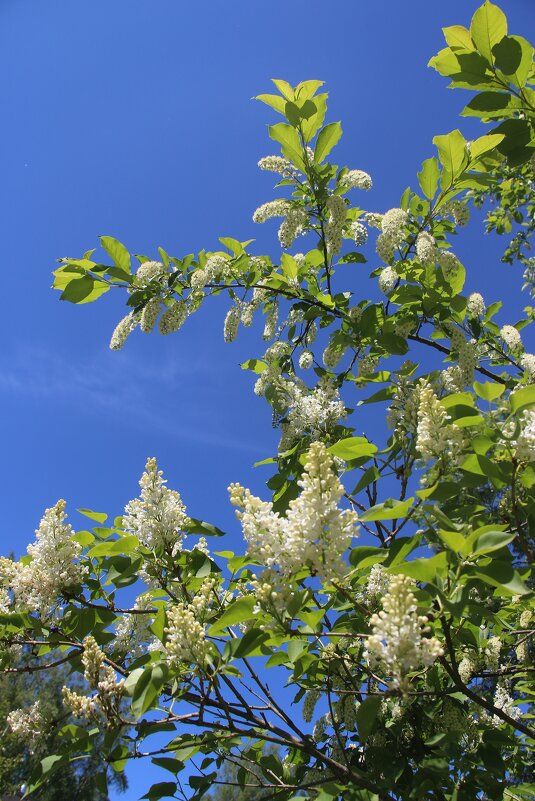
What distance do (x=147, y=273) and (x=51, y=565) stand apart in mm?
1776

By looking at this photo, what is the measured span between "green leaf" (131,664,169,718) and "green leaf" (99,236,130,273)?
7.29 ft

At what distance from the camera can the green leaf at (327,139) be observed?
2.80 m

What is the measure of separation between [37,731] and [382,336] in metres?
2.54

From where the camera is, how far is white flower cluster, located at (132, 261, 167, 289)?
3.23 meters

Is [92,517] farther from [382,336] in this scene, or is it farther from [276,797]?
[382,336]

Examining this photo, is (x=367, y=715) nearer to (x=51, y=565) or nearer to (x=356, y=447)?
(x=356, y=447)

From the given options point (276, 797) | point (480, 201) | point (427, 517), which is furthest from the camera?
point (480, 201)

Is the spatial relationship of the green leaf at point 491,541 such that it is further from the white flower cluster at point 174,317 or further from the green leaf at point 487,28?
the white flower cluster at point 174,317

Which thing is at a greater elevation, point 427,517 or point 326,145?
point 326,145

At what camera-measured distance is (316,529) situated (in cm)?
154

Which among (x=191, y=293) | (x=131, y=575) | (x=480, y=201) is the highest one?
(x=480, y=201)

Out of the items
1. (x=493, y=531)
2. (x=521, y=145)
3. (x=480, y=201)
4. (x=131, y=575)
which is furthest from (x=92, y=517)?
(x=480, y=201)

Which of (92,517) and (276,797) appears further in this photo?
(92,517)

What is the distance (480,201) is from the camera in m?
7.62
